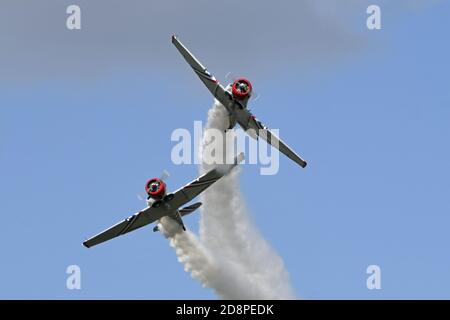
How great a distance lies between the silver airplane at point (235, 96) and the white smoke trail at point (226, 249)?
4.15 feet

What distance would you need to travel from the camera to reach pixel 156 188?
106188mm

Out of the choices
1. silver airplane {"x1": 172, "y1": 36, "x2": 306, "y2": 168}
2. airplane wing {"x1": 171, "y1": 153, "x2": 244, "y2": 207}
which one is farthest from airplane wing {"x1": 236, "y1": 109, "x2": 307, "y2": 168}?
airplane wing {"x1": 171, "y1": 153, "x2": 244, "y2": 207}

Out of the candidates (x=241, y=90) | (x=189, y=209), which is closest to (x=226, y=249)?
(x=189, y=209)

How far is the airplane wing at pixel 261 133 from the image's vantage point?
11050 cm

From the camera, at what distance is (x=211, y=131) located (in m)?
112

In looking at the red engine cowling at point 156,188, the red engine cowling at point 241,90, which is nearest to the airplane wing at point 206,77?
the red engine cowling at point 241,90

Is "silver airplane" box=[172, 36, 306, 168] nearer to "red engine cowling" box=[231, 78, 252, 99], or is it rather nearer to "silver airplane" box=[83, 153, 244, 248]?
"red engine cowling" box=[231, 78, 252, 99]

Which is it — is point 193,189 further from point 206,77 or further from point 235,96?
point 206,77

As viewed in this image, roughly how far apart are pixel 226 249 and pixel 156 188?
26.7ft

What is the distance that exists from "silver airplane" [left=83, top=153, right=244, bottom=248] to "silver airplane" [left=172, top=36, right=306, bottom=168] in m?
3.02

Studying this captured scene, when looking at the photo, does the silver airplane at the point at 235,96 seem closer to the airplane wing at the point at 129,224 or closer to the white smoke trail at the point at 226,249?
the white smoke trail at the point at 226,249
